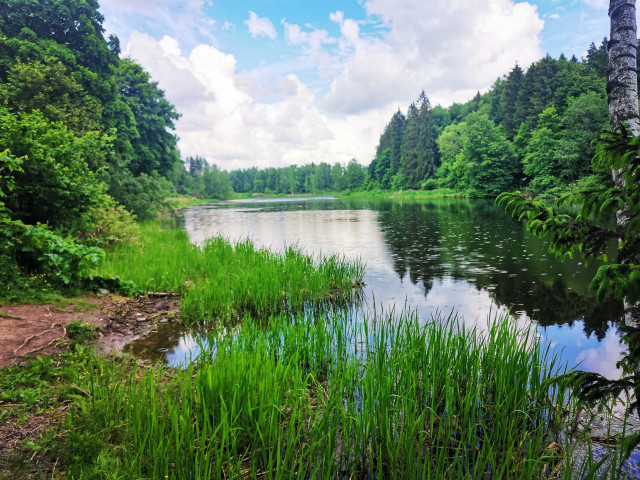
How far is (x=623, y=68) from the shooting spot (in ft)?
11.7

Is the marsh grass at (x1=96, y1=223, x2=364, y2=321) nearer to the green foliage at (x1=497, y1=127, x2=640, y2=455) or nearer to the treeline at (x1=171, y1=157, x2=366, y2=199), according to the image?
the green foliage at (x1=497, y1=127, x2=640, y2=455)

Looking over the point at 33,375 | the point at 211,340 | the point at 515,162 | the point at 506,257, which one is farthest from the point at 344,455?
the point at 515,162

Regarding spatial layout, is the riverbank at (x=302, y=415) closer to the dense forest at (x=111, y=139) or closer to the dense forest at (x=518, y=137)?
the dense forest at (x=111, y=139)

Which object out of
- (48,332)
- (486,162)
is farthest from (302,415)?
(486,162)

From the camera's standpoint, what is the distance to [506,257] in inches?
608

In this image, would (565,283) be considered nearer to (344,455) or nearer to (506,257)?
(506,257)

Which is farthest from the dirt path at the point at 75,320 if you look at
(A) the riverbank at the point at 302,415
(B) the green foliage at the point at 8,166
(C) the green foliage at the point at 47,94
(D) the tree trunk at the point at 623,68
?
(C) the green foliage at the point at 47,94

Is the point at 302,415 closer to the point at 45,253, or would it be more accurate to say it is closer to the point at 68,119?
the point at 45,253

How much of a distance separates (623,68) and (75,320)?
8103 mm

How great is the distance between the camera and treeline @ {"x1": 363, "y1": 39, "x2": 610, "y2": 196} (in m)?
44.2

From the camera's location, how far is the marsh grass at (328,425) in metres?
2.96

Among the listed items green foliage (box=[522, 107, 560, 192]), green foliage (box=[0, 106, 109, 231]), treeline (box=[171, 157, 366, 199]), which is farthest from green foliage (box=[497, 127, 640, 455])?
treeline (box=[171, 157, 366, 199])

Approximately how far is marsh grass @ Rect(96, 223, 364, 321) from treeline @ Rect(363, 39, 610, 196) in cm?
3116

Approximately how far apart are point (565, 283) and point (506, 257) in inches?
169
